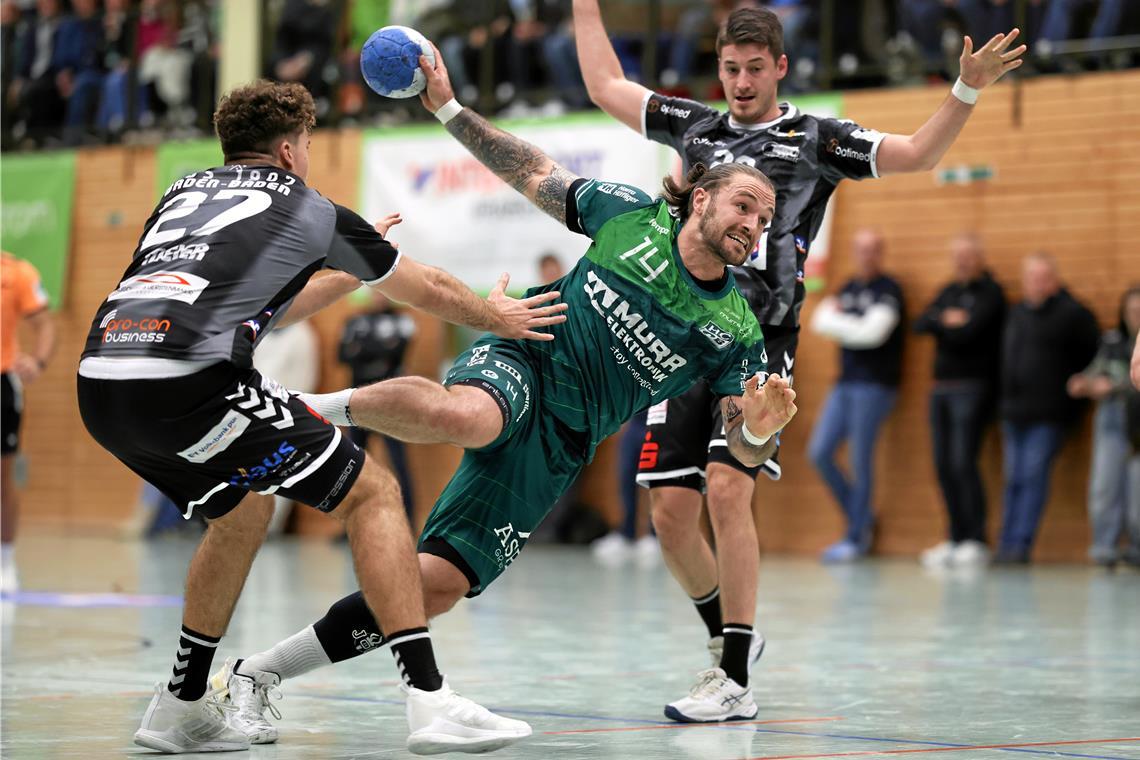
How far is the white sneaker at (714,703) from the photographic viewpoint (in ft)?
17.9

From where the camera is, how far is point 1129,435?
1288 cm

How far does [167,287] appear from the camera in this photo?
442 cm

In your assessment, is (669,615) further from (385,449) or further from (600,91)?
(385,449)

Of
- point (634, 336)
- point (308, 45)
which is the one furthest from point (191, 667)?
point (308, 45)

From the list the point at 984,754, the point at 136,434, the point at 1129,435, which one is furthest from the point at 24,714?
the point at 1129,435

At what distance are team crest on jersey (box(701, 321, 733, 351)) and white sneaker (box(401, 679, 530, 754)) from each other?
5.07 feet

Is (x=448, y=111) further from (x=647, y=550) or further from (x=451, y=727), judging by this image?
(x=647, y=550)

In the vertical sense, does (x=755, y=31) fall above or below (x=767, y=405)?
above

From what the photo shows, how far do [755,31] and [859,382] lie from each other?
8681mm

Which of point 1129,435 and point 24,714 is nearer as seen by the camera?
point 24,714

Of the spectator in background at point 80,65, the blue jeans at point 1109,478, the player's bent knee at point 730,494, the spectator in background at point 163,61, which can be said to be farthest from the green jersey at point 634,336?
the spectator in background at point 80,65

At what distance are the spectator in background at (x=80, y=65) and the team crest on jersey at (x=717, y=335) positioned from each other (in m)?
15.7

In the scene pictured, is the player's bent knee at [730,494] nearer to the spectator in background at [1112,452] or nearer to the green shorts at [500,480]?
the green shorts at [500,480]

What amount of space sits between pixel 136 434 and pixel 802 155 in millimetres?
2780
